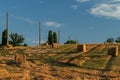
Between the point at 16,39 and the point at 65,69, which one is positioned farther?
the point at 16,39

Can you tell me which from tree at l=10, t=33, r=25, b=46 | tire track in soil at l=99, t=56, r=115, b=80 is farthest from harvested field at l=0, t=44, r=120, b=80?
tree at l=10, t=33, r=25, b=46

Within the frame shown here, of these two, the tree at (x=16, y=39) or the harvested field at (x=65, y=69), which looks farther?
the tree at (x=16, y=39)

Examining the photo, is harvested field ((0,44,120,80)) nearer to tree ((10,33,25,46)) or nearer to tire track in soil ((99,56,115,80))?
tire track in soil ((99,56,115,80))

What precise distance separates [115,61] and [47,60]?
5409mm

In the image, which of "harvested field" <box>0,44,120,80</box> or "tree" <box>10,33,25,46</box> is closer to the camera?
"harvested field" <box>0,44,120,80</box>

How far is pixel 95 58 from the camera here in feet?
109

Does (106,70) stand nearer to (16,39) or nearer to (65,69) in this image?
(65,69)

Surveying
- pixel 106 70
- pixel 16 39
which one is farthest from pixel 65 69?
pixel 16 39

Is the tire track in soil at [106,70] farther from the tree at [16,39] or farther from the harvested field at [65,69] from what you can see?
the tree at [16,39]

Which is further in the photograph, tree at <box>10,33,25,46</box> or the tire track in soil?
tree at <box>10,33,25,46</box>

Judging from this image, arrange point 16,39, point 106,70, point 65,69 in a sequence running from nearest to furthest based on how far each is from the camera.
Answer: point 106,70 < point 65,69 < point 16,39

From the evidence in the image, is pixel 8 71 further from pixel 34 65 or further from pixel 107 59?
pixel 107 59

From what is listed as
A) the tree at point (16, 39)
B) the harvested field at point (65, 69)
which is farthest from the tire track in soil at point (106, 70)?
the tree at point (16, 39)

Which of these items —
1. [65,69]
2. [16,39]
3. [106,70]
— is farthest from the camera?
[16,39]
